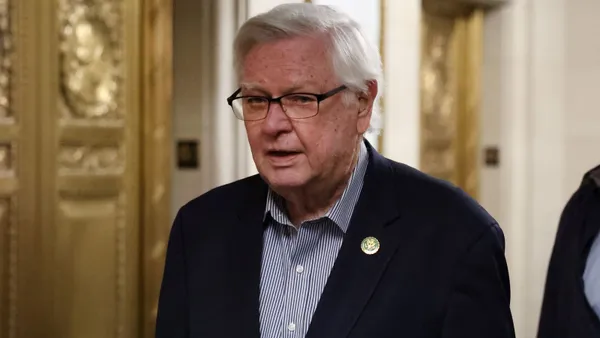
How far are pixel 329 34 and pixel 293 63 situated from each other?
8 centimetres

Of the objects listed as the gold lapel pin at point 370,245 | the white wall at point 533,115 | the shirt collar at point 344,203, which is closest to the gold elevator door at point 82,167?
the shirt collar at point 344,203

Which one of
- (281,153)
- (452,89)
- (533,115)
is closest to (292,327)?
(281,153)

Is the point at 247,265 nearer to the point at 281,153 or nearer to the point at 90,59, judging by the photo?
the point at 281,153

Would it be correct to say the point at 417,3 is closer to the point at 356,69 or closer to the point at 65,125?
the point at 65,125

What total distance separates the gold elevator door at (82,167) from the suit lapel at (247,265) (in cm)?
83

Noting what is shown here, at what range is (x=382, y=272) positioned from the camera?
3.72 feet

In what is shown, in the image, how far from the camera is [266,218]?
1.28 m

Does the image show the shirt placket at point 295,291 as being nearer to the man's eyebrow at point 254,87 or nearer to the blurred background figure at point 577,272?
the man's eyebrow at point 254,87

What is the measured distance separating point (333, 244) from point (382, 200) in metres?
0.12

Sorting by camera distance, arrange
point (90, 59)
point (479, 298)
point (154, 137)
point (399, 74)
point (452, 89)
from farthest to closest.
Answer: point (452, 89) → point (399, 74) → point (154, 137) → point (90, 59) → point (479, 298)

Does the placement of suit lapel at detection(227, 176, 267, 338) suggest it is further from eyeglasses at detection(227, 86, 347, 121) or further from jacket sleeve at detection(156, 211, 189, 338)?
eyeglasses at detection(227, 86, 347, 121)

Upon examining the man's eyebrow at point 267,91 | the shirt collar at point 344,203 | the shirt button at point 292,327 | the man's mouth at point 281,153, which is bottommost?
the shirt button at point 292,327

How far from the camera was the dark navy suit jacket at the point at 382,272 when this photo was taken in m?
1.11

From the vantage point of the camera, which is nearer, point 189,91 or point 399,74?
point 189,91
